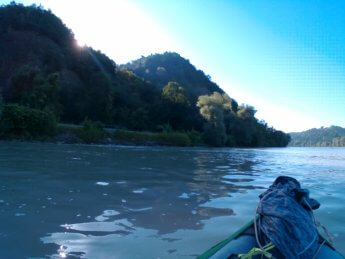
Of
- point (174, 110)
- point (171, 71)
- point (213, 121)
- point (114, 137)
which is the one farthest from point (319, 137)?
point (114, 137)

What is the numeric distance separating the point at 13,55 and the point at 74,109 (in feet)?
36.8

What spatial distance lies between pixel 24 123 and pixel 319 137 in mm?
138011

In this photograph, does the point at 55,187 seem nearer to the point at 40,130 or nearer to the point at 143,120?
the point at 40,130

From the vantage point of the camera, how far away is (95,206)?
4.62m

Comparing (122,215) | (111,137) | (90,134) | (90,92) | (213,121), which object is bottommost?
(122,215)

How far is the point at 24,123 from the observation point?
24422 mm

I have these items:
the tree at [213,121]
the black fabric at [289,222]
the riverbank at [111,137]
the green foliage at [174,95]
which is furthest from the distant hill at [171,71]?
the black fabric at [289,222]

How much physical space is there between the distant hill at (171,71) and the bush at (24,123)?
68788 mm

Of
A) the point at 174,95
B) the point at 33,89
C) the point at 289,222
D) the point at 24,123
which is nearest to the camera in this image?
the point at 289,222

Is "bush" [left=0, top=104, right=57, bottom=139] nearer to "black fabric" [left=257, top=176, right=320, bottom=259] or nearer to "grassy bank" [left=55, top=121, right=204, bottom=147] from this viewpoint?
"grassy bank" [left=55, top=121, right=204, bottom=147]

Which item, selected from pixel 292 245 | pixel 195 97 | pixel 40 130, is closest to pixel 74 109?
pixel 40 130

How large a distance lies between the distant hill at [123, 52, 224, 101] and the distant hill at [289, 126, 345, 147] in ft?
165

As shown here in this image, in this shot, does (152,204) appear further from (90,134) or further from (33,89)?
(33,89)

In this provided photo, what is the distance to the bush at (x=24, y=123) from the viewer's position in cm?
2350
